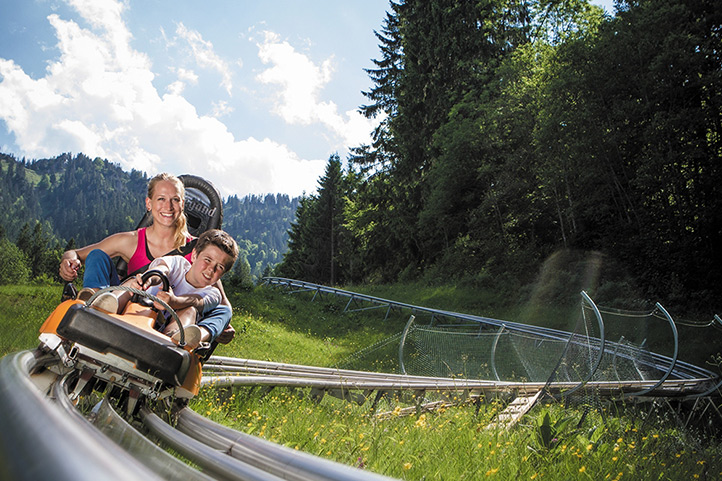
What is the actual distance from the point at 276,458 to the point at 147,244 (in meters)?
2.69

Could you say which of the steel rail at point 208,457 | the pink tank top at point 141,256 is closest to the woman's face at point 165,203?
the pink tank top at point 141,256

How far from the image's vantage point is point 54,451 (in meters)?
0.55

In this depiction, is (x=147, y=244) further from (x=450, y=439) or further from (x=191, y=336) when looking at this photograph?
(x=450, y=439)

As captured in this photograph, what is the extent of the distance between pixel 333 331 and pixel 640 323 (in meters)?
10.1

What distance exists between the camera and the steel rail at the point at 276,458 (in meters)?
0.82

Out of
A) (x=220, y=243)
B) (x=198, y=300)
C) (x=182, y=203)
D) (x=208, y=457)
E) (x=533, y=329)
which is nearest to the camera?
(x=208, y=457)

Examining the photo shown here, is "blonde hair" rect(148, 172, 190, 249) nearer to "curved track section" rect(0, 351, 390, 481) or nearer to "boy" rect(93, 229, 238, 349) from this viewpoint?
"boy" rect(93, 229, 238, 349)

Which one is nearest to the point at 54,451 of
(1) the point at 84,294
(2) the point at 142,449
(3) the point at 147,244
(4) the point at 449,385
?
(2) the point at 142,449

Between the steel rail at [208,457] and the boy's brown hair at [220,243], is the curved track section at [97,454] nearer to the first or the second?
the steel rail at [208,457]

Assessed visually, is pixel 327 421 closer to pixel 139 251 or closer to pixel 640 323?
pixel 139 251

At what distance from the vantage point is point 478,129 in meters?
25.3

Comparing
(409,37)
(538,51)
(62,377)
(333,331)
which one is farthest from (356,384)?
(409,37)

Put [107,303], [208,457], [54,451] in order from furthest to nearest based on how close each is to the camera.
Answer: [107,303], [208,457], [54,451]

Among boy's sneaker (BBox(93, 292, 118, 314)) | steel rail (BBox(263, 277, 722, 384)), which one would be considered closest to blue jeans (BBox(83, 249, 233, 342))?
boy's sneaker (BBox(93, 292, 118, 314))
